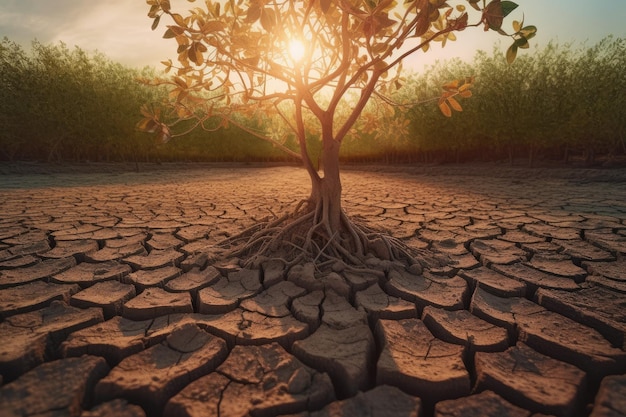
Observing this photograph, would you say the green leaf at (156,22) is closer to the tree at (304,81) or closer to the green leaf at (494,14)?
the tree at (304,81)

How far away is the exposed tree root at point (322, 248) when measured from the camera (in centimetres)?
203

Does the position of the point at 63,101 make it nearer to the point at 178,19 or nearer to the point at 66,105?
the point at 66,105

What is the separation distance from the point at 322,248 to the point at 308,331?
825 millimetres

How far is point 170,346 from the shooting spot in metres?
1.23

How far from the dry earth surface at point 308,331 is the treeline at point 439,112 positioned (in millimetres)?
7710

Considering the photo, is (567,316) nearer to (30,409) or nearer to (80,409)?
(80,409)

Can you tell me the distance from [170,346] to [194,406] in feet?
1.18

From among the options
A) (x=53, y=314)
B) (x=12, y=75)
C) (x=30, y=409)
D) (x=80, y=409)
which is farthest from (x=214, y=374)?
(x=12, y=75)

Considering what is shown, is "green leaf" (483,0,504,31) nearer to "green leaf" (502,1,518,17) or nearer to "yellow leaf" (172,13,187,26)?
"green leaf" (502,1,518,17)

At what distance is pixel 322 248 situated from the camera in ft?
6.99

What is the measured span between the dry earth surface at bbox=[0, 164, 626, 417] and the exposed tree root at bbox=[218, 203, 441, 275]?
0.13m

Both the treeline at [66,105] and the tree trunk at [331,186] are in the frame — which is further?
the treeline at [66,105]

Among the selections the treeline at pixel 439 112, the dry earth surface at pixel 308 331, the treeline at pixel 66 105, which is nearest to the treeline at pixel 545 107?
the treeline at pixel 439 112

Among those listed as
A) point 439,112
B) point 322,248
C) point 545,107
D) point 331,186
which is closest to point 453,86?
point 331,186
